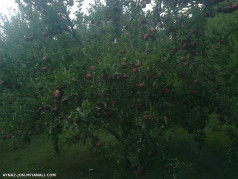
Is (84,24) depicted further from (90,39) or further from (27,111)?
(27,111)

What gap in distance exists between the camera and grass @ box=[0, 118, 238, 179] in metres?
8.40

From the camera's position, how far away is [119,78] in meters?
4.93

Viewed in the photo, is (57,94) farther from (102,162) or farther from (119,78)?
(102,162)

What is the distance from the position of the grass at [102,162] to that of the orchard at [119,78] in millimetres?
1598

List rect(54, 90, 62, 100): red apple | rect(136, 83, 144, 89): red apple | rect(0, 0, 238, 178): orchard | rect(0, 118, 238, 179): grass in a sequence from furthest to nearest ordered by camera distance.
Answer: rect(0, 118, 238, 179): grass
rect(136, 83, 144, 89): red apple
rect(0, 0, 238, 178): orchard
rect(54, 90, 62, 100): red apple

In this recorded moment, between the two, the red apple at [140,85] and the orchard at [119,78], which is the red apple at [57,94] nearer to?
the orchard at [119,78]

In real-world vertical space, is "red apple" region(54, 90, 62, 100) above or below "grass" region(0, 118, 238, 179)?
above

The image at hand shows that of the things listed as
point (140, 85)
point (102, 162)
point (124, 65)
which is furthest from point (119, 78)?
point (102, 162)

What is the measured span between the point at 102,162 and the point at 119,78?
6.25 metres

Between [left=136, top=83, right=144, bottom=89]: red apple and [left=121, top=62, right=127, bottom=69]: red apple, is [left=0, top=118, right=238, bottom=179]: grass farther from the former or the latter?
[left=121, top=62, right=127, bottom=69]: red apple

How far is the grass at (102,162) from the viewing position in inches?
331

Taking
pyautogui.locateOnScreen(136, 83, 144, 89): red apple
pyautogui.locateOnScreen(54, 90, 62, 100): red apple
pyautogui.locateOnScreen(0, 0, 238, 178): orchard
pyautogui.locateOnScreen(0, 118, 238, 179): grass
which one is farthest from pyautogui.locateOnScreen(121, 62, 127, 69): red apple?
pyautogui.locateOnScreen(0, 118, 238, 179): grass

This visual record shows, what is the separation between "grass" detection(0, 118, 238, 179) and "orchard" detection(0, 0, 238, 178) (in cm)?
160

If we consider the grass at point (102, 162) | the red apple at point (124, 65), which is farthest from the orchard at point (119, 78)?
the grass at point (102, 162)
